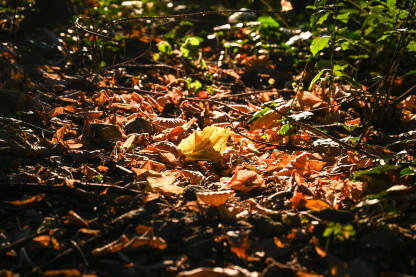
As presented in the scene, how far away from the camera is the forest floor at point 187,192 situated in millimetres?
1222

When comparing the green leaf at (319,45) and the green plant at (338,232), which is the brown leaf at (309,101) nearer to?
the green leaf at (319,45)

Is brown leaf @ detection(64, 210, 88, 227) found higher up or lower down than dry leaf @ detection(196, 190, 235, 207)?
higher up

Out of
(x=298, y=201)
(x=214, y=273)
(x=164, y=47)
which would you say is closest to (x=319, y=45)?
(x=298, y=201)

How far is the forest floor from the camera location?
1.22m

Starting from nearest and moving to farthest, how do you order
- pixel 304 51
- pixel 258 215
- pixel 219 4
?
pixel 258 215 → pixel 304 51 → pixel 219 4

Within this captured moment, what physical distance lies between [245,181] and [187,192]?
338mm

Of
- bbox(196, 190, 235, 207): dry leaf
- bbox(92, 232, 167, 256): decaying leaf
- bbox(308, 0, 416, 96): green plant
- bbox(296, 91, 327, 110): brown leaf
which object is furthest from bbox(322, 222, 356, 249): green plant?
bbox(296, 91, 327, 110): brown leaf

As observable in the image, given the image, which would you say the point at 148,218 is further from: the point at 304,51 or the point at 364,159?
the point at 304,51

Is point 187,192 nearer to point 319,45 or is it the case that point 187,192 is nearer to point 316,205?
point 316,205

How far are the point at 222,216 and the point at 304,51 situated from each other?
344 centimetres

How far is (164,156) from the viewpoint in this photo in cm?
205

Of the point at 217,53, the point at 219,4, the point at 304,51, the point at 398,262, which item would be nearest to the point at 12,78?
the point at 217,53

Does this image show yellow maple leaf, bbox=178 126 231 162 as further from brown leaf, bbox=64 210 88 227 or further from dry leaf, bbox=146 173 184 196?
brown leaf, bbox=64 210 88 227

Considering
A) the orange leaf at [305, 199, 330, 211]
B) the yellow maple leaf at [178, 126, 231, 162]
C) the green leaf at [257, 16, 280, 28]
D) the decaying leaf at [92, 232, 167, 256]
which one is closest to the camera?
the decaying leaf at [92, 232, 167, 256]
